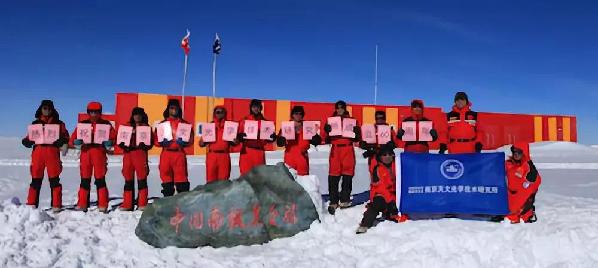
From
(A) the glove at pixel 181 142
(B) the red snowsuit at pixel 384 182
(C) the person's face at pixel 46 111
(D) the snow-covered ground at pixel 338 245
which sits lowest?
(D) the snow-covered ground at pixel 338 245

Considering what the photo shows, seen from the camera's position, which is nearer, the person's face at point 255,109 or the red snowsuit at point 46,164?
the red snowsuit at point 46,164

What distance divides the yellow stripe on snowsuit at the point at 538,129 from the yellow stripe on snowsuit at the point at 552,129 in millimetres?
738

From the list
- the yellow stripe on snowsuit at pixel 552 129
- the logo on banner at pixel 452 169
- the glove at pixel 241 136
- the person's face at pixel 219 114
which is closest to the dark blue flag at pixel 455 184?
the logo on banner at pixel 452 169

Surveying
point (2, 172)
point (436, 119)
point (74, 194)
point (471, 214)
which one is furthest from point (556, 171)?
point (2, 172)

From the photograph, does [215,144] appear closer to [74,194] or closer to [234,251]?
[234,251]

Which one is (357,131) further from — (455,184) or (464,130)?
(455,184)

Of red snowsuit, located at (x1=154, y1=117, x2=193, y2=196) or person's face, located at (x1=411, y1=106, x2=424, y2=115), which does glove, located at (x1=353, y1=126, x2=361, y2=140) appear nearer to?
person's face, located at (x1=411, y1=106, x2=424, y2=115)

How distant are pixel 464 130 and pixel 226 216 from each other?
4.07m

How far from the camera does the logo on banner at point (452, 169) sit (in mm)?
6980

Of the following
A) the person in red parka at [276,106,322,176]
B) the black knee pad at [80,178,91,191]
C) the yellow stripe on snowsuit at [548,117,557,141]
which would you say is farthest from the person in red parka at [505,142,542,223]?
the yellow stripe on snowsuit at [548,117,557,141]

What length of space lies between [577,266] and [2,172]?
53.8 ft

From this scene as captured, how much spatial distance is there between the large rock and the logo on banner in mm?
1999

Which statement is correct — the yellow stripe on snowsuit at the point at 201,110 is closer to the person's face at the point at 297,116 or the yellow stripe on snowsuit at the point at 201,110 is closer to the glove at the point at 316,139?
the person's face at the point at 297,116

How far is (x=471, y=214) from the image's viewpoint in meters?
7.19
